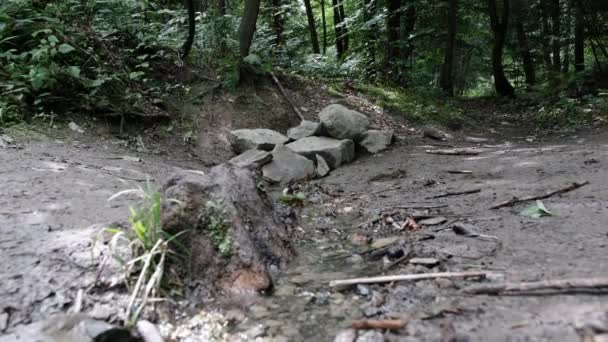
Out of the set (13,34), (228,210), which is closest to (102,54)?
(13,34)

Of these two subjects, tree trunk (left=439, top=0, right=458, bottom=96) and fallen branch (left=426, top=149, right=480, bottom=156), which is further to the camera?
tree trunk (left=439, top=0, right=458, bottom=96)

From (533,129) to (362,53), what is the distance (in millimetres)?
5647

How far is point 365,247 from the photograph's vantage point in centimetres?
380

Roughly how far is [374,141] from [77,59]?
5.38 metres

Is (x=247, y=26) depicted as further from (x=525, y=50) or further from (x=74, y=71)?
(x=525, y=50)

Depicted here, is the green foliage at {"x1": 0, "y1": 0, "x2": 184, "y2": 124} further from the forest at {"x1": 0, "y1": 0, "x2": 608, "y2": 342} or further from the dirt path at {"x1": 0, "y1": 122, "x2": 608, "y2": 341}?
the dirt path at {"x1": 0, "y1": 122, "x2": 608, "y2": 341}

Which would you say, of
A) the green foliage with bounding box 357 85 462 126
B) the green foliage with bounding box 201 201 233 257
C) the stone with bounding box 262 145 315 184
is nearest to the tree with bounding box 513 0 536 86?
the green foliage with bounding box 357 85 462 126

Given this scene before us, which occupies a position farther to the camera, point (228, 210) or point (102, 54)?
point (102, 54)

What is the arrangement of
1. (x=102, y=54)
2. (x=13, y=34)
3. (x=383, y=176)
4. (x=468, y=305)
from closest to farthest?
1. (x=468, y=305)
2. (x=383, y=176)
3. (x=13, y=34)
4. (x=102, y=54)

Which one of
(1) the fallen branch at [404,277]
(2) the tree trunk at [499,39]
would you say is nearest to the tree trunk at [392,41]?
(2) the tree trunk at [499,39]

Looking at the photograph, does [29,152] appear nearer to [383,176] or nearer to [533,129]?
[383,176]

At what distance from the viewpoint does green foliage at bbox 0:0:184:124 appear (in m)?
6.81

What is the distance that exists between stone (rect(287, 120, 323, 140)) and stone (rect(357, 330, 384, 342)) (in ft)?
19.4

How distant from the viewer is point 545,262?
2.88m
